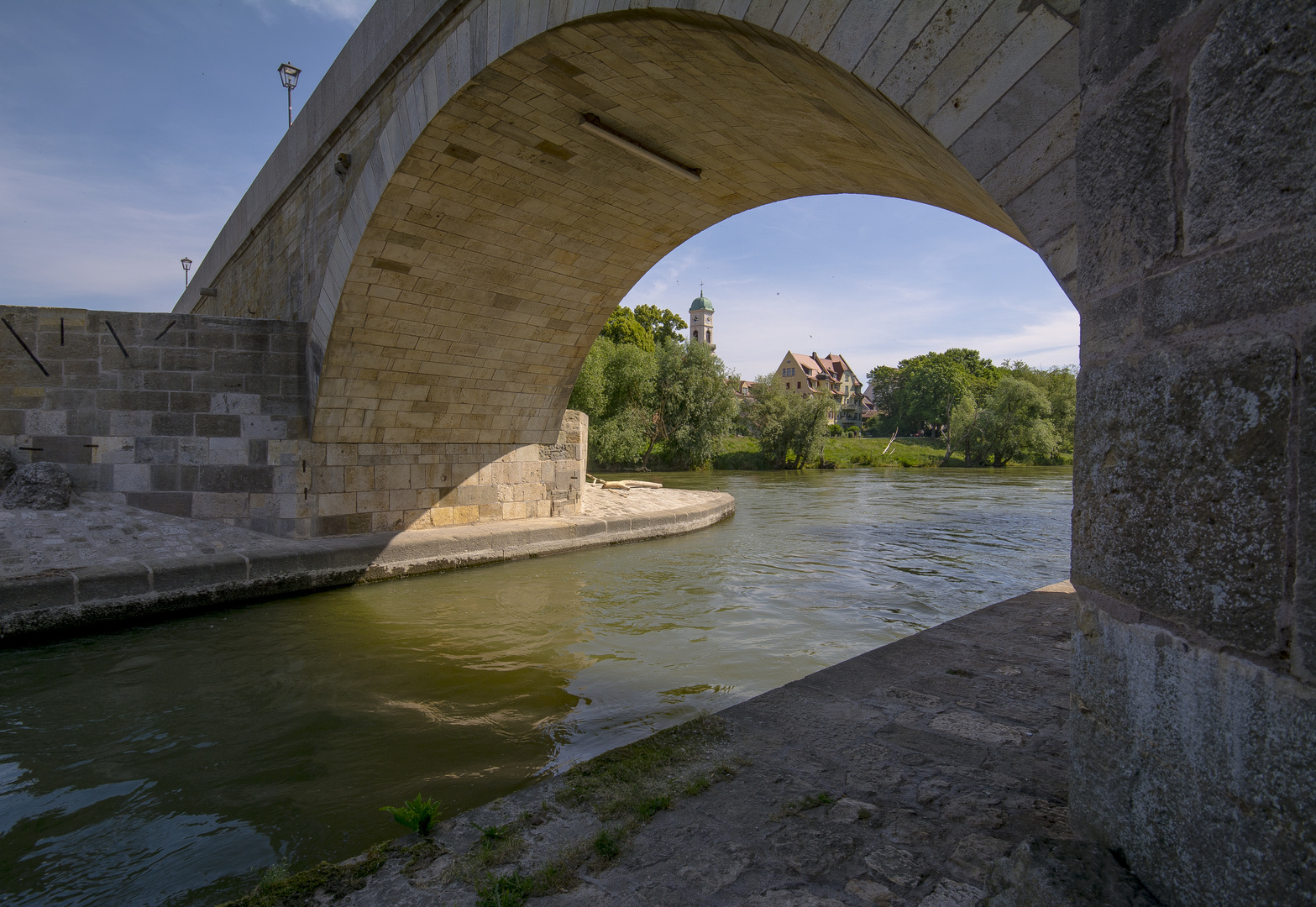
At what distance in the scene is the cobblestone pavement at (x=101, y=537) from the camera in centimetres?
578

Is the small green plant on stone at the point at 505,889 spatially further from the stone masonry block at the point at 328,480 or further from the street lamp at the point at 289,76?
the street lamp at the point at 289,76

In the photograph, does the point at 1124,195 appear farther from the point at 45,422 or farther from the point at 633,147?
the point at 45,422

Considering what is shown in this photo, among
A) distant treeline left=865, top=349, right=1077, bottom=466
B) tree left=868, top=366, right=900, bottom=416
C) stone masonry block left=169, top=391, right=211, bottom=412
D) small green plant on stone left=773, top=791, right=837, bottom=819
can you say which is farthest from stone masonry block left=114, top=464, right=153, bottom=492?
tree left=868, top=366, right=900, bottom=416

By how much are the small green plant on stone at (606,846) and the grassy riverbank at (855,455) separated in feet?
88.8

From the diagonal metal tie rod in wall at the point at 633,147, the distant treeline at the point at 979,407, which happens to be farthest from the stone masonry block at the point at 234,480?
the distant treeline at the point at 979,407

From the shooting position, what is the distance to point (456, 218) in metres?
7.01

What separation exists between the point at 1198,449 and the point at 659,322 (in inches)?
1533

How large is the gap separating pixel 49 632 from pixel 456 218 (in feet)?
15.6

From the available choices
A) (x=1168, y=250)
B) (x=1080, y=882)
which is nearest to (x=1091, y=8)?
(x=1168, y=250)

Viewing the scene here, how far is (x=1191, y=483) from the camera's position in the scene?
1292mm

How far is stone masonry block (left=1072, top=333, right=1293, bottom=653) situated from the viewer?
3.80ft

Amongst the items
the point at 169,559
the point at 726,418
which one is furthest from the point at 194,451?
the point at 726,418

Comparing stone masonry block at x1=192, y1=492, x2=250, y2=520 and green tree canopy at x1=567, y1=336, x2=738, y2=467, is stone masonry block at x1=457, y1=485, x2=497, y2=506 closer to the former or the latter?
stone masonry block at x1=192, y1=492, x2=250, y2=520

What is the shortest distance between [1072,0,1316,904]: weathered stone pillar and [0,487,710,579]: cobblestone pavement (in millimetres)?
7050
